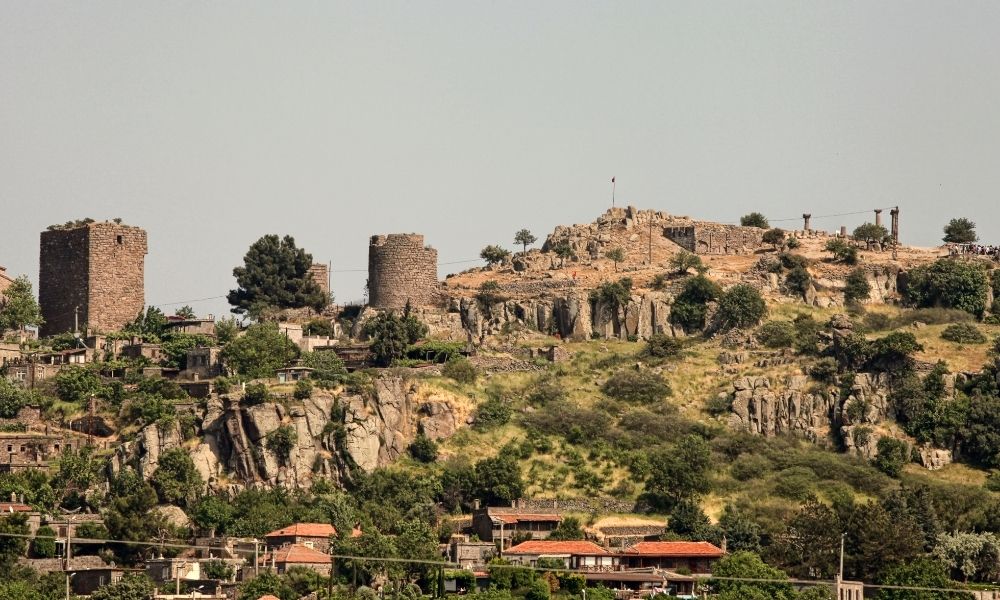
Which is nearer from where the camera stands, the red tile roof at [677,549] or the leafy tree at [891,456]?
the red tile roof at [677,549]

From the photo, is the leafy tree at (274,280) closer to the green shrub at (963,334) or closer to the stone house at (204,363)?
the stone house at (204,363)

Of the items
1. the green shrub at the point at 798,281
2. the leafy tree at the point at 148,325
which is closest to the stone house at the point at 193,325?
the leafy tree at the point at 148,325

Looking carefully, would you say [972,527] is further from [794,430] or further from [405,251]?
[405,251]

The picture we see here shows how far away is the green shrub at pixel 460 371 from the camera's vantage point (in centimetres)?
10062

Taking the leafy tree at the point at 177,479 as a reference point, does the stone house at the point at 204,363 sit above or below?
above

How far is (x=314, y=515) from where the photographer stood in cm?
8850

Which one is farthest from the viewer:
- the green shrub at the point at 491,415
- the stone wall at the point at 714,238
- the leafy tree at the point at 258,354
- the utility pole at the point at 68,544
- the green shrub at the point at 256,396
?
the stone wall at the point at 714,238

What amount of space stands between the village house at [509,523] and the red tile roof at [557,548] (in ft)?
3.74

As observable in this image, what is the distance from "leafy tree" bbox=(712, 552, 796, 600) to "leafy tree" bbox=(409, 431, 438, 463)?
14.0 meters

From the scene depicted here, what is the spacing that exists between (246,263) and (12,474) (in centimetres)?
2300

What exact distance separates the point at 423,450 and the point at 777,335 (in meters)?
18.7

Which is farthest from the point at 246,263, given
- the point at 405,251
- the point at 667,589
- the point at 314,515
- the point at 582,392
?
the point at 667,589

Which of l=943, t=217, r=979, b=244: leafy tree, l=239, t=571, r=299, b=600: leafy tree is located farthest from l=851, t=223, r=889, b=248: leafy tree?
l=239, t=571, r=299, b=600: leafy tree

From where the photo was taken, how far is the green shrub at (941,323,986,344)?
10388 cm
